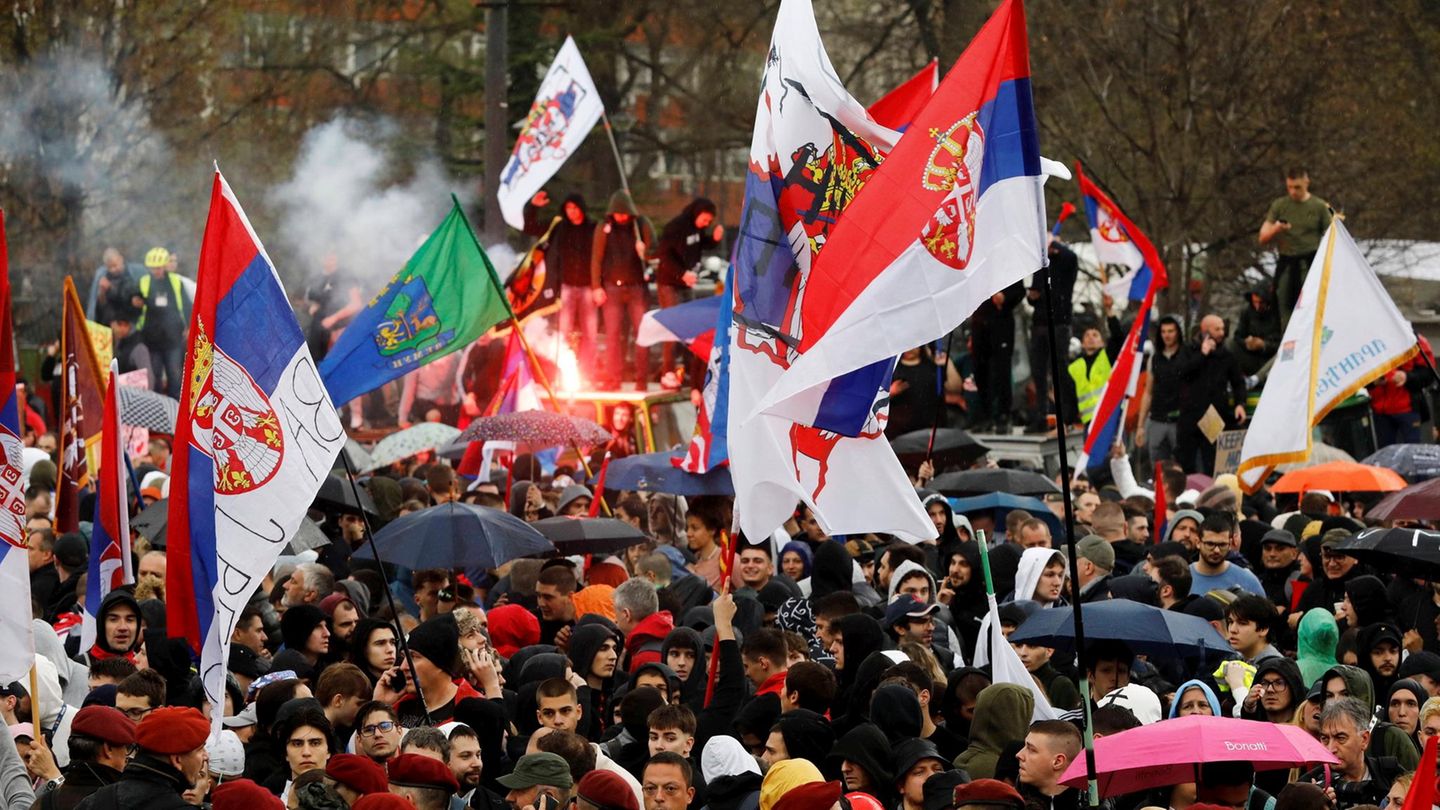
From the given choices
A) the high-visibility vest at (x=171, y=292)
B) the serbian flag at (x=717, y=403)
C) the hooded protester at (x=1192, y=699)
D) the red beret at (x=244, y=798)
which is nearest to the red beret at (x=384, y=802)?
the red beret at (x=244, y=798)

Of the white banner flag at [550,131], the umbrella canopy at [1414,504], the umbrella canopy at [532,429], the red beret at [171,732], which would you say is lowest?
the red beret at [171,732]

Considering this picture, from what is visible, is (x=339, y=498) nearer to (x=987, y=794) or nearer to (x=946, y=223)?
(x=946, y=223)

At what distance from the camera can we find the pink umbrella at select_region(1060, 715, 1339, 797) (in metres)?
7.56

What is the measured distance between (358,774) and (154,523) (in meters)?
6.07

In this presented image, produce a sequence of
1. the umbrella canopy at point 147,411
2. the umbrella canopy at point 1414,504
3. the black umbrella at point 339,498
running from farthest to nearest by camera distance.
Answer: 1. the umbrella canopy at point 147,411
2. the black umbrella at point 339,498
3. the umbrella canopy at point 1414,504

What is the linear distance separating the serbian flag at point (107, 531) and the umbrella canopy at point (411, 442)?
794 centimetres

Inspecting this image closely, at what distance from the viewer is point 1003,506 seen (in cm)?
1488

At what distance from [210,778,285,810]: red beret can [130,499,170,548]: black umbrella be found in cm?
620

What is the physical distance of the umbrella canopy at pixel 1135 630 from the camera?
10.1m

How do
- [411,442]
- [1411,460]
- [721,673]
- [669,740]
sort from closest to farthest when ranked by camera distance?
[669,740] < [721,673] < [1411,460] < [411,442]

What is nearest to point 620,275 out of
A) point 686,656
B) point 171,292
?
point 171,292

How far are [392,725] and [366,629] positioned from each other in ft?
4.47

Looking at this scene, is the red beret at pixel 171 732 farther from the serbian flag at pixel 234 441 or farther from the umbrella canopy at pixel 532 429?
the umbrella canopy at pixel 532 429

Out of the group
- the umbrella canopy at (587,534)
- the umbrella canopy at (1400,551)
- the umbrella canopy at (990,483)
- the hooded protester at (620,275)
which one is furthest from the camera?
the hooded protester at (620,275)
